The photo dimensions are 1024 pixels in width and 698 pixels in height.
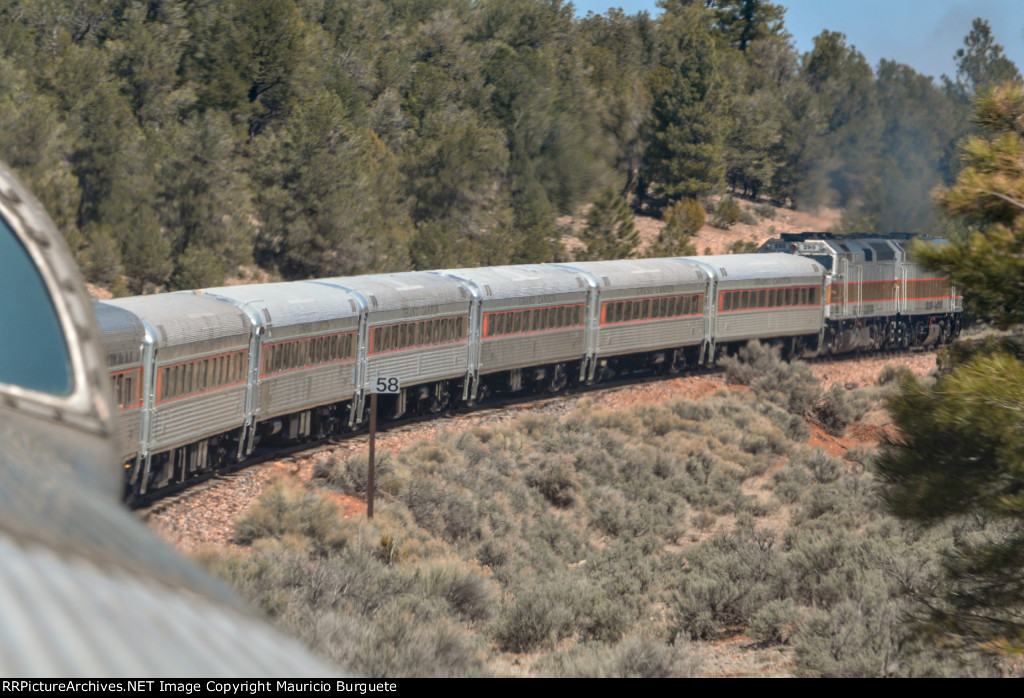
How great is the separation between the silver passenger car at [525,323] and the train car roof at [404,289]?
70cm

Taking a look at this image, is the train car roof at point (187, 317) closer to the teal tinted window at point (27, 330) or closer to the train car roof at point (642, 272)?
the teal tinted window at point (27, 330)

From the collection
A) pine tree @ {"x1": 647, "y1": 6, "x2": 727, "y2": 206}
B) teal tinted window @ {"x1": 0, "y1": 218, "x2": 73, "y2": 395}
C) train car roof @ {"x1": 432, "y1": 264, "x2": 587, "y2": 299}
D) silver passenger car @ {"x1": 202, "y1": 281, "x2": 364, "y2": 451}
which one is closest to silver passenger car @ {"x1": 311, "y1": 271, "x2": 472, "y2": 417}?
silver passenger car @ {"x1": 202, "y1": 281, "x2": 364, "y2": 451}

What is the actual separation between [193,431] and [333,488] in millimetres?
2639

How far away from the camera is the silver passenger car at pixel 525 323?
985 inches

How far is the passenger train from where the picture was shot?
15.5 metres

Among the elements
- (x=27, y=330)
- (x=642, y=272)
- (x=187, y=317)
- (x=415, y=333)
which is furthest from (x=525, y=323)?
(x=27, y=330)

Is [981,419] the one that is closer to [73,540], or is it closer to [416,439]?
[73,540]

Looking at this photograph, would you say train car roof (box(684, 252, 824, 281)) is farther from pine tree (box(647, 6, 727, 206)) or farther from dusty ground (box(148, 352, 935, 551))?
pine tree (box(647, 6, 727, 206))

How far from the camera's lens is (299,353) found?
754 inches

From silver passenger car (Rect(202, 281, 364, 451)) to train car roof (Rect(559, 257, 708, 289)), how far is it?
32.0 feet

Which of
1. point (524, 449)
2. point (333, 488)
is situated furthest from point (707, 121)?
point (333, 488)

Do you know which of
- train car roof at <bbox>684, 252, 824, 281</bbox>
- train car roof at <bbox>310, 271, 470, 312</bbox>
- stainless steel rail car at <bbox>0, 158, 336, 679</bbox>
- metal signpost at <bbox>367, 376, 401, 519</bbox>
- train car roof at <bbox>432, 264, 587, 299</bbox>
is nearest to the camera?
stainless steel rail car at <bbox>0, 158, 336, 679</bbox>

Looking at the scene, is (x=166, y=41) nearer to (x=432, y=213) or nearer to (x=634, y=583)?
(x=432, y=213)

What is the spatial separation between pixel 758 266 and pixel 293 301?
19.2 meters
